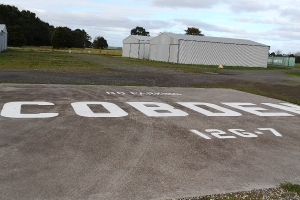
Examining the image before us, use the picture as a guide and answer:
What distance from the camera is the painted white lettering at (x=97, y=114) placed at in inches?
314

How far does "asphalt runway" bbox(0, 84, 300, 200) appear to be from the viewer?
419cm

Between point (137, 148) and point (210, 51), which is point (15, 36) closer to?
point (210, 51)

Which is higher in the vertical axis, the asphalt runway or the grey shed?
the grey shed

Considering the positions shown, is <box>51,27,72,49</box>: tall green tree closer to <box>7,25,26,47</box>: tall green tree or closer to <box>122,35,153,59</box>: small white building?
<box>7,25,26,47</box>: tall green tree

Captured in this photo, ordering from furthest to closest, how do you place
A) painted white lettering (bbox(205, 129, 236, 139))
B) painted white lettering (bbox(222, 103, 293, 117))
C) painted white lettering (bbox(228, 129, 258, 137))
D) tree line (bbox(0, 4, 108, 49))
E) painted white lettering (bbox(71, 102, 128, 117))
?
tree line (bbox(0, 4, 108, 49))
painted white lettering (bbox(222, 103, 293, 117))
painted white lettering (bbox(71, 102, 128, 117))
painted white lettering (bbox(228, 129, 258, 137))
painted white lettering (bbox(205, 129, 236, 139))

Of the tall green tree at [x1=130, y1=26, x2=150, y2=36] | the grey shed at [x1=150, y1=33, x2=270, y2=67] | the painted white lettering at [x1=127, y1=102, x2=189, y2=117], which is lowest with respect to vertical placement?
the painted white lettering at [x1=127, y1=102, x2=189, y2=117]

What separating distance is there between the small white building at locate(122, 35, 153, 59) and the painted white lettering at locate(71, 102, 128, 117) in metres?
45.2

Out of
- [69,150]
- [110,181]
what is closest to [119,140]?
[69,150]

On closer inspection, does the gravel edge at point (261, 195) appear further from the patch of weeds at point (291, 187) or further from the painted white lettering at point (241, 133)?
the painted white lettering at point (241, 133)

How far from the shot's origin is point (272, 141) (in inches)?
262

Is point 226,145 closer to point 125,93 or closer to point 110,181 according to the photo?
point 110,181

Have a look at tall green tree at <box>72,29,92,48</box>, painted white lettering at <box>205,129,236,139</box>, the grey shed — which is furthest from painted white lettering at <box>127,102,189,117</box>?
tall green tree at <box>72,29,92,48</box>

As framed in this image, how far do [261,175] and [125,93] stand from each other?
7515 millimetres

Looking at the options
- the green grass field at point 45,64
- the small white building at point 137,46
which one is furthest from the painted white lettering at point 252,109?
the small white building at point 137,46
